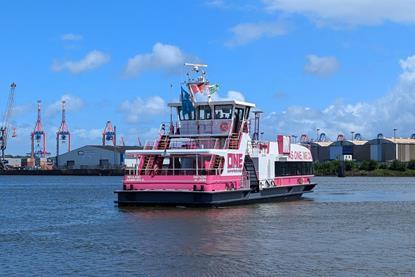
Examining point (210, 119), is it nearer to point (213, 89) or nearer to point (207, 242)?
point (213, 89)

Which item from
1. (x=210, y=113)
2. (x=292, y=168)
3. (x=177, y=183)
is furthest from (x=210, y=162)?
(x=292, y=168)

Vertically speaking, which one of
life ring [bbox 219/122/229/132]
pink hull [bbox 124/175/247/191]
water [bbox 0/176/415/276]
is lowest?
water [bbox 0/176/415/276]

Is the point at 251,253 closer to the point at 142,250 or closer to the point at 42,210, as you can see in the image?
the point at 142,250

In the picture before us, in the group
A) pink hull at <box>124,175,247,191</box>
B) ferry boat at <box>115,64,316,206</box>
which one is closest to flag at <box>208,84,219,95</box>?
ferry boat at <box>115,64,316,206</box>

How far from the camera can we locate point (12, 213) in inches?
1832

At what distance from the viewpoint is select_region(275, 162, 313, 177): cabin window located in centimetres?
5455

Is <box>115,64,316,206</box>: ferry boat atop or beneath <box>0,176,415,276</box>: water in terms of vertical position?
atop

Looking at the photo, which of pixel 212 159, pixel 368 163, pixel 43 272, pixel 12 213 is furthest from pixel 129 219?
pixel 368 163

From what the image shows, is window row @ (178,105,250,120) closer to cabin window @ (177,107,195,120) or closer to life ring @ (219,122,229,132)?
cabin window @ (177,107,195,120)

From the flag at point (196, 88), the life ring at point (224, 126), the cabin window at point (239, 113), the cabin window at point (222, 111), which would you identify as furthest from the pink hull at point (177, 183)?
the flag at point (196, 88)

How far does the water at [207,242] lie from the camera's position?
23.5 m

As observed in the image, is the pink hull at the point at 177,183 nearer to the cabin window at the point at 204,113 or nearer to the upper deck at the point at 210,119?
the upper deck at the point at 210,119

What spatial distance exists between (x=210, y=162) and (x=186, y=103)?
718 cm

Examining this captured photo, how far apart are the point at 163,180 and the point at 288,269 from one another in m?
20.6
